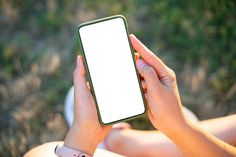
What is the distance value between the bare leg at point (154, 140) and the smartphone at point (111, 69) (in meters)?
0.29

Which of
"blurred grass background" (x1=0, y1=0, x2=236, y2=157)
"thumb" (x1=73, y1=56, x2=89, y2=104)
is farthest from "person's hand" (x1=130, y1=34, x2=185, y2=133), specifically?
"blurred grass background" (x1=0, y1=0, x2=236, y2=157)

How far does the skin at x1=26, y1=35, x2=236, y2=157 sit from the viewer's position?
150 centimetres

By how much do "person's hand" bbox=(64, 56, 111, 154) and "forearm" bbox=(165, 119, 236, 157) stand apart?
24 centimetres

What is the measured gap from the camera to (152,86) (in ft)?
4.91

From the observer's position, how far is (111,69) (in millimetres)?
1630

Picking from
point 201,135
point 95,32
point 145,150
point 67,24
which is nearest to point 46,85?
point 67,24

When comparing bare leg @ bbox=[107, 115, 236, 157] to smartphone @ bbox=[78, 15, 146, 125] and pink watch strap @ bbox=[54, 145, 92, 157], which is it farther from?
pink watch strap @ bbox=[54, 145, 92, 157]

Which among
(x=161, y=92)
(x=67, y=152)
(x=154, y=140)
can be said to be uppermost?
(x=161, y=92)

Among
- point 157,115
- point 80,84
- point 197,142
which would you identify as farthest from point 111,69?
point 197,142

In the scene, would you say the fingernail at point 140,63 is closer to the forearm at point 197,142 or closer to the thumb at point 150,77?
the thumb at point 150,77

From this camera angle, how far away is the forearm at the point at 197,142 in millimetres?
1515

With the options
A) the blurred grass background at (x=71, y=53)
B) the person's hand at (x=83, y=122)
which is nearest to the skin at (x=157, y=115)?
the person's hand at (x=83, y=122)

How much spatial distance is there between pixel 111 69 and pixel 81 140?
257mm

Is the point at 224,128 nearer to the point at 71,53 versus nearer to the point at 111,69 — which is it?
the point at 111,69
